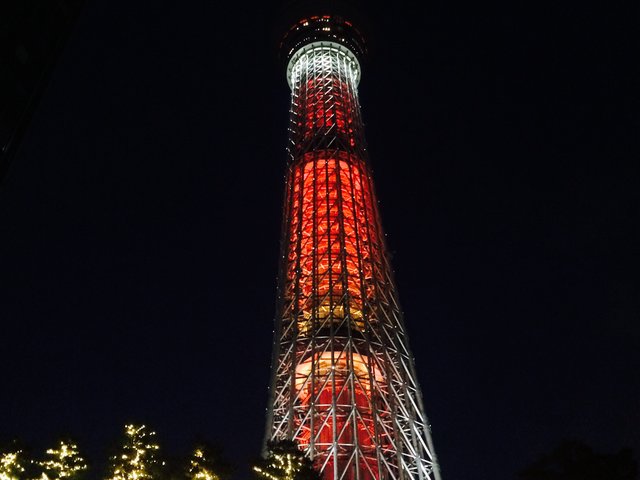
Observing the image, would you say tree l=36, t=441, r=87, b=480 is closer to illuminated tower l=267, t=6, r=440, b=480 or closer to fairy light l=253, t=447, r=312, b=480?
fairy light l=253, t=447, r=312, b=480

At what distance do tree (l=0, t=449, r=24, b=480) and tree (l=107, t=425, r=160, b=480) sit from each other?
9.05ft

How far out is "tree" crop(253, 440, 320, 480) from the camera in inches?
759

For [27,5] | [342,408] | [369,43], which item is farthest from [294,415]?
[369,43]

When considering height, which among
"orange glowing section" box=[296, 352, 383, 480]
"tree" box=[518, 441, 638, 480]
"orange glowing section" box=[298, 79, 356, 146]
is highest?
"orange glowing section" box=[298, 79, 356, 146]

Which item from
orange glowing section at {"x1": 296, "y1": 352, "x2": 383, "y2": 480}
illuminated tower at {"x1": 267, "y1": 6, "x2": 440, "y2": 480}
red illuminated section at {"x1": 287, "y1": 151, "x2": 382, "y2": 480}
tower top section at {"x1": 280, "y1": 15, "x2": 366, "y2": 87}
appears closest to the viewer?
orange glowing section at {"x1": 296, "y1": 352, "x2": 383, "y2": 480}

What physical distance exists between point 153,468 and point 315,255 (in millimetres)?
16812

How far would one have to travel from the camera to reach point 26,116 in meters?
15.9

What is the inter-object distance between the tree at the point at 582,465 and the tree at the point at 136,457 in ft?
37.4

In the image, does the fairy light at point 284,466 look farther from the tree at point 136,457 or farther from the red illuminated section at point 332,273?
the red illuminated section at point 332,273

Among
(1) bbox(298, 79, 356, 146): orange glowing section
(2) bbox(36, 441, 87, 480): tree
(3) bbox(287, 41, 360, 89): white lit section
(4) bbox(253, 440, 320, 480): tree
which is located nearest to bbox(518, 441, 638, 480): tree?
(4) bbox(253, 440, 320, 480): tree

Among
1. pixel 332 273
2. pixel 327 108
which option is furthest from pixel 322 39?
pixel 332 273

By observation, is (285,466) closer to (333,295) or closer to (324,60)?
(333,295)

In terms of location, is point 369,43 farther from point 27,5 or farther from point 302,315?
point 27,5

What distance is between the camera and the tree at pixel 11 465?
64.7 ft
